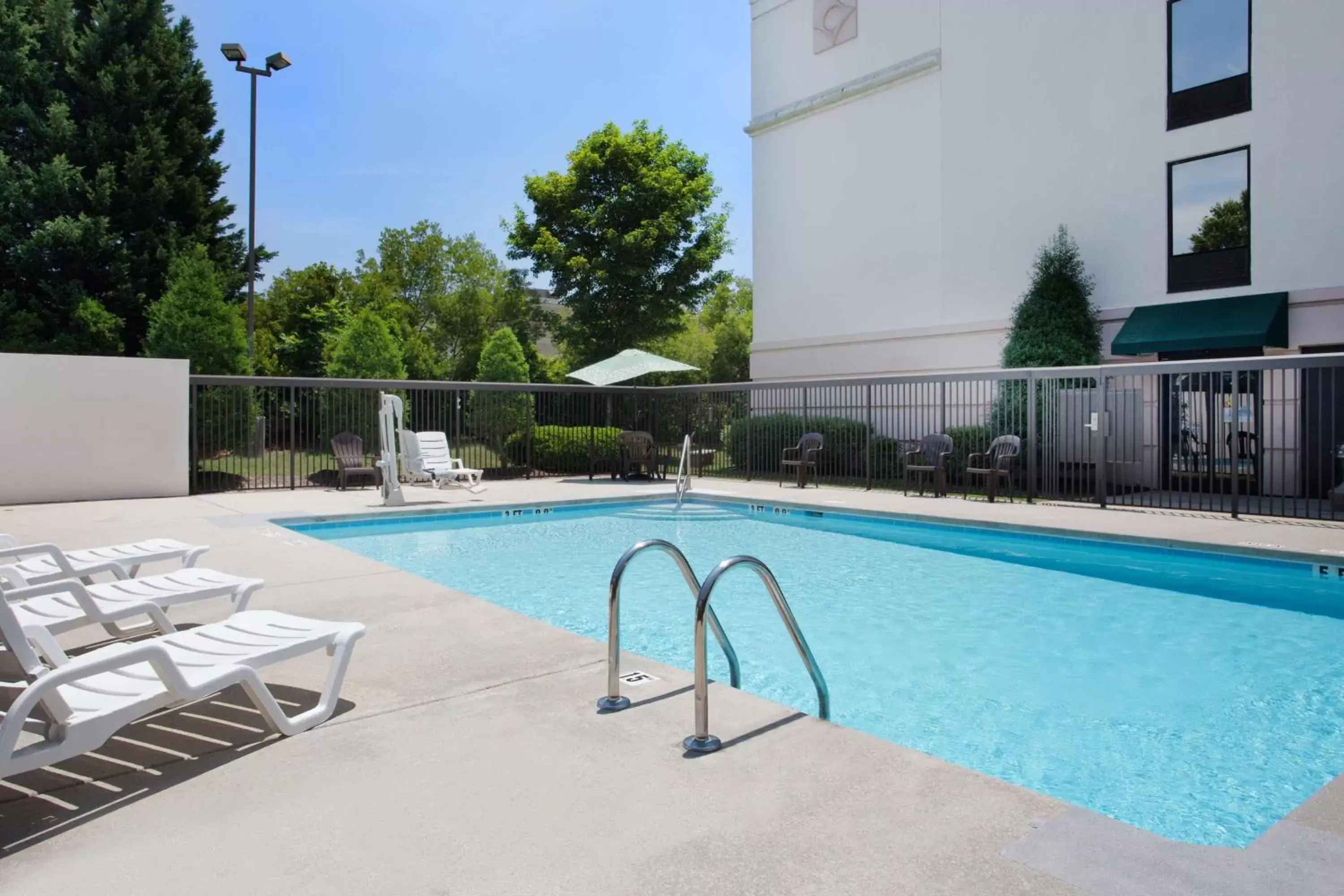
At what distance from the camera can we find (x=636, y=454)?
55.3 ft

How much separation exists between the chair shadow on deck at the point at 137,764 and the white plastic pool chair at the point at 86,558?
4.69ft

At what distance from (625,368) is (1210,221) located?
34.8 ft

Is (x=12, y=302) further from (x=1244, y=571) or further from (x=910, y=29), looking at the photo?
(x=1244, y=571)

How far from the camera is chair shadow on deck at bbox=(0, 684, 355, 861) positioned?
264cm

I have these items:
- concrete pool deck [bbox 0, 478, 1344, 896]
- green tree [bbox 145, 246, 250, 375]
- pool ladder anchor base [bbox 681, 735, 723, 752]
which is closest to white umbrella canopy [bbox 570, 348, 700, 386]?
green tree [bbox 145, 246, 250, 375]

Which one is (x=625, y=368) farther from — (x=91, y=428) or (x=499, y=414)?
(x=91, y=428)

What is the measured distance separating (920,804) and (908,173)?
19.1m

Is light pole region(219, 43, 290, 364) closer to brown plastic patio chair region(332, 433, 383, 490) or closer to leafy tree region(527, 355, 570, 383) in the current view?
brown plastic patio chair region(332, 433, 383, 490)

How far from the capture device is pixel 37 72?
23.0m

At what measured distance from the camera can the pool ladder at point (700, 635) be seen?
310 centimetres

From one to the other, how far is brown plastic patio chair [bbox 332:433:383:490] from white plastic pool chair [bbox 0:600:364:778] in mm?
11040

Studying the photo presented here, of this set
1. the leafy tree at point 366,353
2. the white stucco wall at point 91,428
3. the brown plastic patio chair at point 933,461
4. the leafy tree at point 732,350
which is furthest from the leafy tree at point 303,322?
the brown plastic patio chair at point 933,461

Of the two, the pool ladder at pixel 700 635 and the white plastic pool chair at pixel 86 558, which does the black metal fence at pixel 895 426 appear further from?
the pool ladder at pixel 700 635

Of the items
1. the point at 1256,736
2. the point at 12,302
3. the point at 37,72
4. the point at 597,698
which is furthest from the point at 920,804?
the point at 37,72
